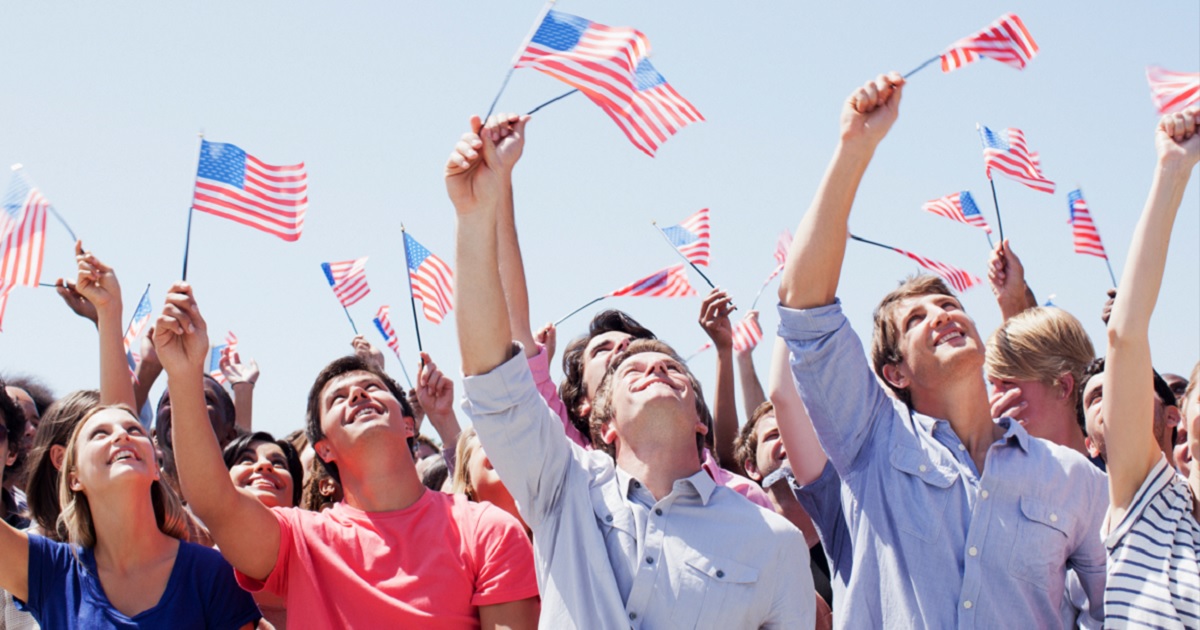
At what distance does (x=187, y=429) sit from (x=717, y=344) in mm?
3789

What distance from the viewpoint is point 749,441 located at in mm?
7066

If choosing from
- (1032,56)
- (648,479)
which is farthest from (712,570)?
(1032,56)

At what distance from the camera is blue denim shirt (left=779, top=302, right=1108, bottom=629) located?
3.88 m

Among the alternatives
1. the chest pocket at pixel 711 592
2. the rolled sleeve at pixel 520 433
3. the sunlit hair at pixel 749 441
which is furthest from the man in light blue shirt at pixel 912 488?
the sunlit hair at pixel 749 441

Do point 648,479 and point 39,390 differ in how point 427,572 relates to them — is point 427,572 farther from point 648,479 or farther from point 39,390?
point 39,390

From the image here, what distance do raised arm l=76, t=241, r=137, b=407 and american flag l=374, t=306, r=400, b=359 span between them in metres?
5.81

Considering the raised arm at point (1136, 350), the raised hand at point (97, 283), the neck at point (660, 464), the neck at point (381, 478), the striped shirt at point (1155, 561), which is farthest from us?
the raised hand at point (97, 283)

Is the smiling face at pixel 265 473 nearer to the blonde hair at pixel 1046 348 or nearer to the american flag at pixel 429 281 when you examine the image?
the american flag at pixel 429 281

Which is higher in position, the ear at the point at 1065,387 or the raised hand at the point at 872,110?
the raised hand at the point at 872,110

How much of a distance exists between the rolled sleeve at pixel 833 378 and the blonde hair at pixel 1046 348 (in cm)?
190

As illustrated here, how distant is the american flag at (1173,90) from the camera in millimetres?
4525

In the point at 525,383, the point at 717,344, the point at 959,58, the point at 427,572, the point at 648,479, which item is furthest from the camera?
the point at 717,344

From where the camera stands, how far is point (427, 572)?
4551mm

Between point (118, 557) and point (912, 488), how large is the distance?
3.17 metres
